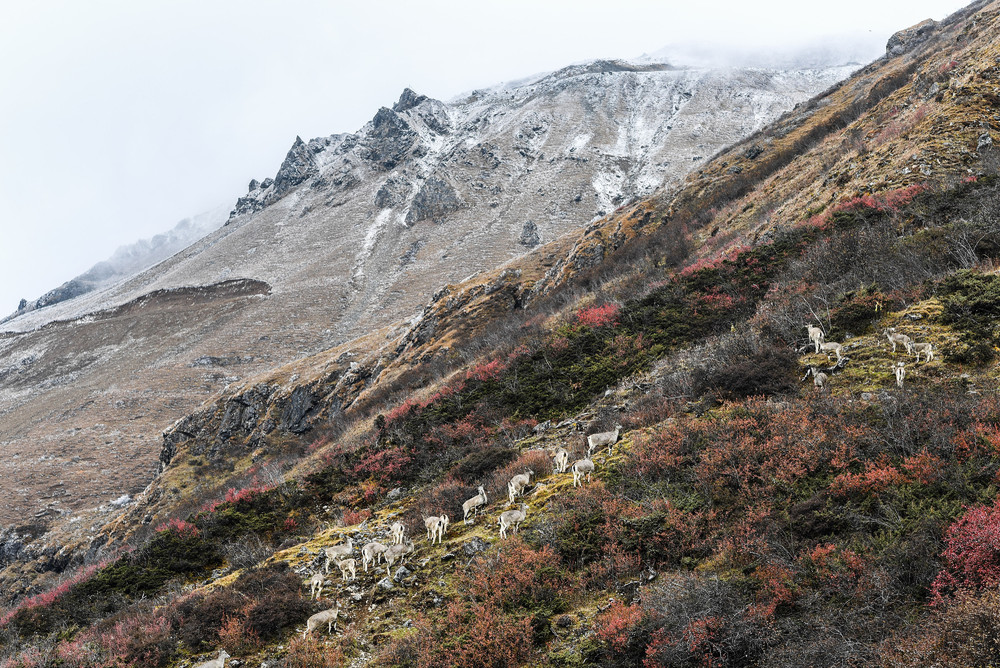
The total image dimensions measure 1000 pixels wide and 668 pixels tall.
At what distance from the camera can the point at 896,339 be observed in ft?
25.3

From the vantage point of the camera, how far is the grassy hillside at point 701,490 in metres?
4.41

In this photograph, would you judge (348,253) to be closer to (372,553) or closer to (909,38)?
(909,38)

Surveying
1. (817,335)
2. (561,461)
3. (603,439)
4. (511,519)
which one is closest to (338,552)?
(511,519)

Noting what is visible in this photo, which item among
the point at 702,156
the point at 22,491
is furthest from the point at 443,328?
the point at 702,156

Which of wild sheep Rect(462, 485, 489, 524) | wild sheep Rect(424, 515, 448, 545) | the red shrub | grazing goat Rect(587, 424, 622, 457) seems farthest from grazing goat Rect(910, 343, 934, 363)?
wild sheep Rect(424, 515, 448, 545)

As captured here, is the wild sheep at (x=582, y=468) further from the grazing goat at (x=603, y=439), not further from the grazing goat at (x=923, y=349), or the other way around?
the grazing goat at (x=923, y=349)

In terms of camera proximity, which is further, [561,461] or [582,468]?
[561,461]

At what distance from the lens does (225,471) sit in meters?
29.3

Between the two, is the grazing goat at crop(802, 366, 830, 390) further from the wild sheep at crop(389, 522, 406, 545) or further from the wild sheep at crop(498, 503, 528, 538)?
the wild sheep at crop(389, 522, 406, 545)

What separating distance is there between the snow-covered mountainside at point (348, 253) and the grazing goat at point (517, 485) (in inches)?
1711

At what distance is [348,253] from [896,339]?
88469 mm

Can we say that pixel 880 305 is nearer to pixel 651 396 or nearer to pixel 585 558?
pixel 651 396

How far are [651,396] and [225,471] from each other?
28.9m

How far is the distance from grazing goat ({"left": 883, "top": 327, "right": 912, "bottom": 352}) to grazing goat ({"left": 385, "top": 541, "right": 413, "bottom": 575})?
8.89 m
